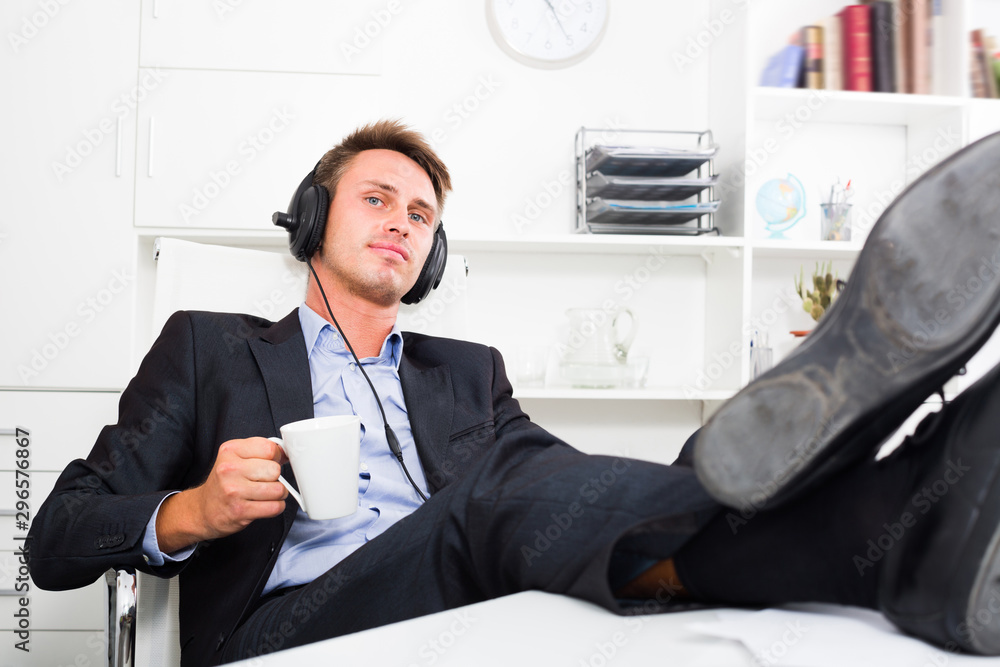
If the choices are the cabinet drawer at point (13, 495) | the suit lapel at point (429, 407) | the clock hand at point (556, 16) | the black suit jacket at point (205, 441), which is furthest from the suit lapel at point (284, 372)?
the clock hand at point (556, 16)

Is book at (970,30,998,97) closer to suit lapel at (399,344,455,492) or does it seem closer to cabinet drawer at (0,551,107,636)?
suit lapel at (399,344,455,492)

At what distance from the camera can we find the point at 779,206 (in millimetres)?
2045

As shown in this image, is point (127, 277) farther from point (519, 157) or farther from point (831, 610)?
point (831, 610)

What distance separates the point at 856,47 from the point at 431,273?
138cm

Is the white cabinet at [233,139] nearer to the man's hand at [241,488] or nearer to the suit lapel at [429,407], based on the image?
the suit lapel at [429,407]

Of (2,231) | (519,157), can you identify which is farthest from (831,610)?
(2,231)

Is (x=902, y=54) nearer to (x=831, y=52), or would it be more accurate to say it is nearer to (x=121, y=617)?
(x=831, y=52)

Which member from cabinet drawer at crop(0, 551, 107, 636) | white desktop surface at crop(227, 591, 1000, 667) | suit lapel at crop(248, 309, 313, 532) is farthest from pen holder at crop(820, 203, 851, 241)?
cabinet drawer at crop(0, 551, 107, 636)

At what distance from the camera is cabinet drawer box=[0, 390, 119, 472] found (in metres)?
1.62

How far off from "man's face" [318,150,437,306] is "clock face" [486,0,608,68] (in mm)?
824

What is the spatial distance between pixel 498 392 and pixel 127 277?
0.98 meters

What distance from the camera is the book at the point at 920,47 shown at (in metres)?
1.92

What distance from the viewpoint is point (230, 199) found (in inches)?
67.8

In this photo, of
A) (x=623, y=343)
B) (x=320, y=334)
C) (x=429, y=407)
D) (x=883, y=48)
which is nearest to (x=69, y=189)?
(x=320, y=334)
